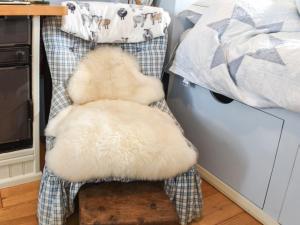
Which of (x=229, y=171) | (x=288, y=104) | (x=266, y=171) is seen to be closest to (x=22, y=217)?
(x=229, y=171)

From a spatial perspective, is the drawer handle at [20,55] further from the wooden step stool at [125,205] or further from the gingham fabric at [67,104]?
the wooden step stool at [125,205]

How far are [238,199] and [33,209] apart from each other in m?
1.04

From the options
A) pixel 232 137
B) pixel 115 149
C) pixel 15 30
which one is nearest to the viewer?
pixel 115 149

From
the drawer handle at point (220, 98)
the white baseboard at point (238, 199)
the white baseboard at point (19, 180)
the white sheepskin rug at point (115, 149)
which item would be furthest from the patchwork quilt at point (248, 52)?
the white baseboard at point (19, 180)

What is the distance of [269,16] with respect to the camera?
1562 mm

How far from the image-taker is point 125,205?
1272 millimetres

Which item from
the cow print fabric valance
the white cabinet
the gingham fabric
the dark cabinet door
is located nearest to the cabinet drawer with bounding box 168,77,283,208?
the white cabinet

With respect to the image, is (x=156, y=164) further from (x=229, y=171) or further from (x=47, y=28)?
(x=47, y=28)

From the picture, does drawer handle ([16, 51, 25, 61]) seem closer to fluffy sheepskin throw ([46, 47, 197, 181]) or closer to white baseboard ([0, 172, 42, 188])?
fluffy sheepskin throw ([46, 47, 197, 181])

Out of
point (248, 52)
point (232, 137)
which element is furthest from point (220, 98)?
point (248, 52)

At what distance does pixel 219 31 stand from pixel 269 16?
25cm

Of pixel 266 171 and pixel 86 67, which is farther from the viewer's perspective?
pixel 86 67

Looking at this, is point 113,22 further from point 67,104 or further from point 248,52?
point 248,52

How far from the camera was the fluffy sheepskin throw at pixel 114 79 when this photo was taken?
1633 mm
